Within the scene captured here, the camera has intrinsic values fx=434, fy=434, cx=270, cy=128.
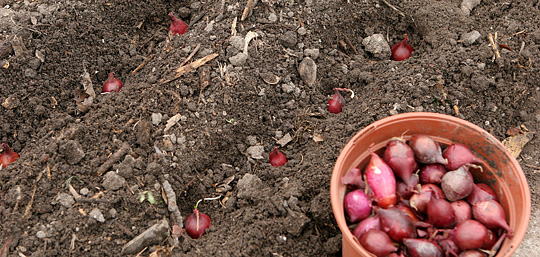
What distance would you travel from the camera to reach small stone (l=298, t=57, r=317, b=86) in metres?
2.96

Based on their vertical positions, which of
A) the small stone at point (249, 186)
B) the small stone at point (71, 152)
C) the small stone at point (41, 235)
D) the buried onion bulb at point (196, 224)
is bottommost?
the buried onion bulb at point (196, 224)

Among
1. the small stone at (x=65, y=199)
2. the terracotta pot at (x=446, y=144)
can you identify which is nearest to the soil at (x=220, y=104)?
the small stone at (x=65, y=199)

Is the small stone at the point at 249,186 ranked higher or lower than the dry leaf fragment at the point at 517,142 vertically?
higher

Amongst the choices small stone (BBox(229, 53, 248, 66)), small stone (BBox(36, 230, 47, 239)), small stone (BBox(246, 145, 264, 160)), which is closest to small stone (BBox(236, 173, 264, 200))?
small stone (BBox(246, 145, 264, 160))

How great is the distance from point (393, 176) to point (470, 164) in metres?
0.37

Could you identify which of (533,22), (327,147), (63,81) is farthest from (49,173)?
(533,22)

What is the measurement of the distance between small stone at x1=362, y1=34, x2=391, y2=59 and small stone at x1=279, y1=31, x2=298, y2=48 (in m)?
0.61

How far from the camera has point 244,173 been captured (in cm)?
274

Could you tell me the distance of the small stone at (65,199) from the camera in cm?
240

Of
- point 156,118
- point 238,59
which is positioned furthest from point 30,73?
point 238,59

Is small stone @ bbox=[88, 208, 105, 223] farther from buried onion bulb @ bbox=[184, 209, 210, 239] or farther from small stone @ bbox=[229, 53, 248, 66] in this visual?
small stone @ bbox=[229, 53, 248, 66]

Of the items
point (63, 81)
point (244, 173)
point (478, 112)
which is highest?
point (63, 81)

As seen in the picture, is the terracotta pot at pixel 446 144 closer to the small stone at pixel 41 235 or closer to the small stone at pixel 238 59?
the small stone at pixel 238 59

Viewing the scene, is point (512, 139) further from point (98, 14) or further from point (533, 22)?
point (98, 14)
